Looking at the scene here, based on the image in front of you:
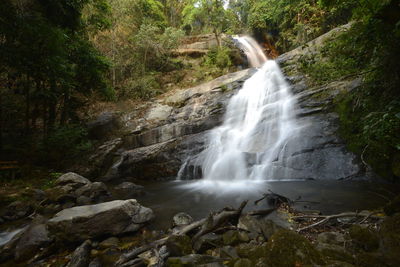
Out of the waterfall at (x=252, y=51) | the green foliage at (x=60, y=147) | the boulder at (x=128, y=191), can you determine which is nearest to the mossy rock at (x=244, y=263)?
the boulder at (x=128, y=191)

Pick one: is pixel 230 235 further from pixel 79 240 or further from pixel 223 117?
pixel 223 117

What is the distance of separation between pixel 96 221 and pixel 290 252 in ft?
10.8

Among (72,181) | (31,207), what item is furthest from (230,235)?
(72,181)

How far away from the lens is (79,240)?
3.75 metres

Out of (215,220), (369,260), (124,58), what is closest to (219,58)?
(124,58)

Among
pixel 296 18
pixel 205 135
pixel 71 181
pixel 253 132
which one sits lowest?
pixel 71 181

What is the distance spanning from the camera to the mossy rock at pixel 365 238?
A: 232 centimetres

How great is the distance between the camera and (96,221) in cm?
393

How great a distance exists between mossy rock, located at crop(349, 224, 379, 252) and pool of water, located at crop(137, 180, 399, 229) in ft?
5.77

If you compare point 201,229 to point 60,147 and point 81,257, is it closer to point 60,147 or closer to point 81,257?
point 81,257

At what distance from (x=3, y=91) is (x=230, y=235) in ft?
38.3

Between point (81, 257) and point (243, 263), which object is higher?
point (243, 263)

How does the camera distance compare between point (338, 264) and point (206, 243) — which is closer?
point (338, 264)

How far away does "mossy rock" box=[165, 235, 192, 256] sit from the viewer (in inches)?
116
